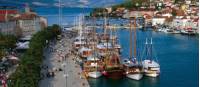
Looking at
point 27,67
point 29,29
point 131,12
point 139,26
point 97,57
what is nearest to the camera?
point 27,67

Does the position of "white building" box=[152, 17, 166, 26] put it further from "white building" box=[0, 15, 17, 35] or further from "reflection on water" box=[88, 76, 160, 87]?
"reflection on water" box=[88, 76, 160, 87]

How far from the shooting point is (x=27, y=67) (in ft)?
36.9

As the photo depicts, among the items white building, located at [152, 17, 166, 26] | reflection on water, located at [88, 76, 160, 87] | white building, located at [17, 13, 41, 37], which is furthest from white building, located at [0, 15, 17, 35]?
white building, located at [152, 17, 166, 26]

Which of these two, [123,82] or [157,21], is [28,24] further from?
[157,21]

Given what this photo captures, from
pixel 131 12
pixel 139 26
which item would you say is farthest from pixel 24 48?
pixel 131 12

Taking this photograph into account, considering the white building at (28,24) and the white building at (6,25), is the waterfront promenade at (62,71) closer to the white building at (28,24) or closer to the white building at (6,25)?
the white building at (6,25)

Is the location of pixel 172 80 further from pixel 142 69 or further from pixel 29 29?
pixel 29 29

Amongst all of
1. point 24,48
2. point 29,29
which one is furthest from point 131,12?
point 24,48

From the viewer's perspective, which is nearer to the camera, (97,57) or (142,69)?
(142,69)

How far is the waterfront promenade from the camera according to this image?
11.7 meters

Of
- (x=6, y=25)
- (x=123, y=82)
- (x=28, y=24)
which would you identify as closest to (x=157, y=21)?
(x=28, y=24)

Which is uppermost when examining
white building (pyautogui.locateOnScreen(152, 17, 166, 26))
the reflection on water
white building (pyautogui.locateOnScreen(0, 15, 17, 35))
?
white building (pyautogui.locateOnScreen(0, 15, 17, 35))

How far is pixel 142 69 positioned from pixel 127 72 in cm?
41

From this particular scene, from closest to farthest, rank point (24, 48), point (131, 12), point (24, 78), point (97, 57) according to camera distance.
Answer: point (24, 78) → point (97, 57) → point (24, 48) → point (131, 12)
